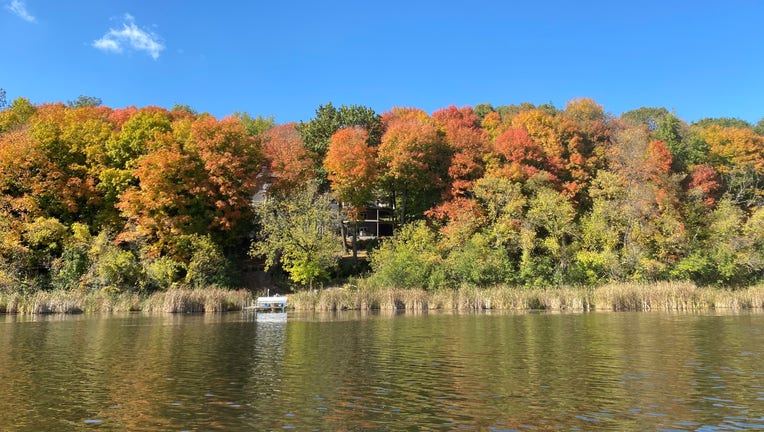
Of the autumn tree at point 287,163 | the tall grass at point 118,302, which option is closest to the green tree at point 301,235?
the autumn tree at point 287,163

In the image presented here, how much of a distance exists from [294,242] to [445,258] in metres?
13.6

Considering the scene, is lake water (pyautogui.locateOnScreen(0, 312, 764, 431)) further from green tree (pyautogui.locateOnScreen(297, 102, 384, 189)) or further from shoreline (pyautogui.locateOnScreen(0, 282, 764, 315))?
green tree (pyautogui.locateOnScreen(297, 102, 384, 189))

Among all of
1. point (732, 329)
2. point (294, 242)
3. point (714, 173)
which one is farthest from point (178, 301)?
point (714, 173)

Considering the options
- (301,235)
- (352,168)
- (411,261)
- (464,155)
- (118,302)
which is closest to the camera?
(118,302)

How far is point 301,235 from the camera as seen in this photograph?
160 feet

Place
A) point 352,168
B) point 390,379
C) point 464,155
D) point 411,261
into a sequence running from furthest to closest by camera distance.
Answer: point 464,155, point 352,168, point 411,261, point 390,379

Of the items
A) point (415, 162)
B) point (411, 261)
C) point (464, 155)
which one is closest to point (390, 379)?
point (411, 261)

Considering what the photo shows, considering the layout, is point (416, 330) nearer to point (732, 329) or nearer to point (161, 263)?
point (732, 329)

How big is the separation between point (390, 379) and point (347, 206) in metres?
43.5

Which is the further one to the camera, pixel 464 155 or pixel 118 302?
pixel 464 155

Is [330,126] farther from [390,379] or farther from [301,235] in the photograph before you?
[390,379]

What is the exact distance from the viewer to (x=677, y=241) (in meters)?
49.3

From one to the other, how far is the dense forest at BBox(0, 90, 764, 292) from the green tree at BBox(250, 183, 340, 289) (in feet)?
0.52

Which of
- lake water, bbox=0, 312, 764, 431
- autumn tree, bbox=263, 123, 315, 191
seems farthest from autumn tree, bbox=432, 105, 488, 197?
lake water, bbox=0, 312, 764, 431
